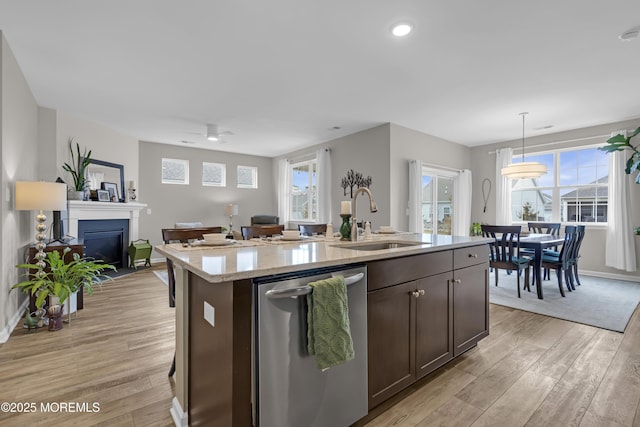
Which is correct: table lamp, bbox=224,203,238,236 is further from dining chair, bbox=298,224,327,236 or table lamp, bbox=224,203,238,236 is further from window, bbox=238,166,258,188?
dining chair, bbox=298,224,327,236

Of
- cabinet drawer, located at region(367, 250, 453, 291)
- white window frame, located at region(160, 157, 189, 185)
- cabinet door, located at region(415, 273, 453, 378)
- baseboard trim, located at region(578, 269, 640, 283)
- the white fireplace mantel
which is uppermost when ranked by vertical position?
white window frame, located at region(160, 157, 189, 185)

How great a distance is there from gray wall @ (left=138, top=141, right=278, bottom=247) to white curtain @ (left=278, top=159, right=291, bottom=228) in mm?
426

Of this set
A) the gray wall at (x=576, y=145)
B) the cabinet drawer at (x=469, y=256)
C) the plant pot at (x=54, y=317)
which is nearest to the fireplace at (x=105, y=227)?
the plant pot at (x=54, y=317)

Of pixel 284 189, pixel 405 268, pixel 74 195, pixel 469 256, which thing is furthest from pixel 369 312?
pixel 284 189

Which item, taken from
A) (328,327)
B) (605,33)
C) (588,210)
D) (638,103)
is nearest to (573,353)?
(328,327)

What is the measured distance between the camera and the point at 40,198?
287 cm

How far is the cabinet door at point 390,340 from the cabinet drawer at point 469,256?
522mm

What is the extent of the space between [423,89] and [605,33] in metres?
1.60

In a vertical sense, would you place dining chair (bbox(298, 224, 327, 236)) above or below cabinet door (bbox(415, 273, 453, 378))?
above

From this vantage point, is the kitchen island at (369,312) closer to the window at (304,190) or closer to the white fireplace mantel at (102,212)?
the white fireplace mantel at (102,212)

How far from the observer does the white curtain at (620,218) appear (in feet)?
15.4

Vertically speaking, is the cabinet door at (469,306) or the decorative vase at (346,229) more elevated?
the decorative vase at (346,229)

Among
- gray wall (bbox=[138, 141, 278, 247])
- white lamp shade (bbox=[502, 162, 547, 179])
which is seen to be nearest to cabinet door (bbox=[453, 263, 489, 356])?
white lamp shade (bbox=[502, 162, 547, 179])

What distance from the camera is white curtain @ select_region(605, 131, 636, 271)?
4695 millimetres
